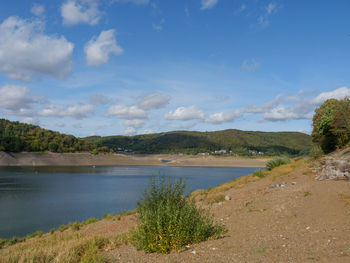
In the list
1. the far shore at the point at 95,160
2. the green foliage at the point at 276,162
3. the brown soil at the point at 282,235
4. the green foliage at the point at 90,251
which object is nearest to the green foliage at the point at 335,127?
the green foliage at the point at 276,162

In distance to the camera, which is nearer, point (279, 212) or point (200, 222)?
point (200, 222)

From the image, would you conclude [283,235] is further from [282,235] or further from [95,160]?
[95,160]

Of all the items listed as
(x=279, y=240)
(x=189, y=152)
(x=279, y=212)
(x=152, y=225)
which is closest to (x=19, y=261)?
(x=152, y=225)

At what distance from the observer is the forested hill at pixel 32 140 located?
103 m

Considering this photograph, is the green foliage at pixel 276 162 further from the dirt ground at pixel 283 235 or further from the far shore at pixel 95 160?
the far shore at pixel 95 160

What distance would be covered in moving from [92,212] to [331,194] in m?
19.8

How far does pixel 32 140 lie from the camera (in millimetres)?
115375

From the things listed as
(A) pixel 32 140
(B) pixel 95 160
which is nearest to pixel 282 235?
(B) pixel 95 160

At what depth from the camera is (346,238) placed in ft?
18.6

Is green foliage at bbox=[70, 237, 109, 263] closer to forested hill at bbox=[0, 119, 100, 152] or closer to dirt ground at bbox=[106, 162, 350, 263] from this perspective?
dirt ground at bbox=[106, 162, 350, 263]

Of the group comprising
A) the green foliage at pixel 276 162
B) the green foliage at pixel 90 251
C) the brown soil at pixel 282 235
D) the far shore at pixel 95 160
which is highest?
the green foliage at pixel 276 162

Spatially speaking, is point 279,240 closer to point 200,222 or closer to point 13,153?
point 200,222

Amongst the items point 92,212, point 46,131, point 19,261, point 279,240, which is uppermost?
point 46,131

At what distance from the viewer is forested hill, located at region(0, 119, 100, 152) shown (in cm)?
10281
